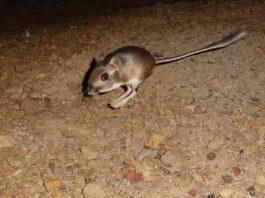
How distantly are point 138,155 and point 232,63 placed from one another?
1.57 metres

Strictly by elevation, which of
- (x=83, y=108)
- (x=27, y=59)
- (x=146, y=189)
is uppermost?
(x=27, y=59)

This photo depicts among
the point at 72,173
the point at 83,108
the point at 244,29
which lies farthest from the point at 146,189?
the point at 244,29

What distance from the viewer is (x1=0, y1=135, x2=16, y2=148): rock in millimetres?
3251

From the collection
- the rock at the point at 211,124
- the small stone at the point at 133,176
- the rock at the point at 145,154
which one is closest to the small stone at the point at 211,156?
the rock at the point at 211,124

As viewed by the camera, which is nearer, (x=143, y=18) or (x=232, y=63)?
(x=232, y=63)

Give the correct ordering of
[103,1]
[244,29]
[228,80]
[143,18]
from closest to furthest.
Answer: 1. [228,80]
2. [244,29]
3. [143,18]
4. [103,1]

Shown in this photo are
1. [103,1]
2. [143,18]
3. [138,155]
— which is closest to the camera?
[138,155]

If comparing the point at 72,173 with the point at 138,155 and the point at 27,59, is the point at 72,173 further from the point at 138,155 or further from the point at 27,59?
the point at 27,59

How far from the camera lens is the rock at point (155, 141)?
127 inches

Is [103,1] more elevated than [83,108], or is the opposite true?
[103,1]

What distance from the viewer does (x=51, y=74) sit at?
4.07 m

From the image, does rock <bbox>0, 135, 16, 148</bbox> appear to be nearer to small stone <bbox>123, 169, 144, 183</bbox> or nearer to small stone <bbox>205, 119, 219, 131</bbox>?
small stone <bbox>123, 169, 144, 183</bbox>

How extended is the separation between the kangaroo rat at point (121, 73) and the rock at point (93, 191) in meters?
0.86

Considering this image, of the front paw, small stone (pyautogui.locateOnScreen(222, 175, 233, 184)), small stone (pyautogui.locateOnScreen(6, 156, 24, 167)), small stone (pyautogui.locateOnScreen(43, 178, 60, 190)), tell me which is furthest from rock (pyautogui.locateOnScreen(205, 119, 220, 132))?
small stone (pyautogui.locateOnScreen(6, 156, 24, 167))
